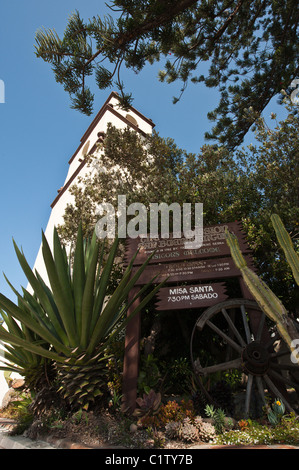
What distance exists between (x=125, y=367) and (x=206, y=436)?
135 centimetres

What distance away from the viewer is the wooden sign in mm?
4246

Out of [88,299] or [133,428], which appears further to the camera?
[88,299]

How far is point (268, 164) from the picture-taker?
20.6ft

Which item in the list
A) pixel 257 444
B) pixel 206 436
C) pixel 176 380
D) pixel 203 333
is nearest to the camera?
pixel 257 444

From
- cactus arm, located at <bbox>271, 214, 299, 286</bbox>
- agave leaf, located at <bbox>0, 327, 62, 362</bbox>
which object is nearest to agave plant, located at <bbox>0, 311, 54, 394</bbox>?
agave leaf, located at <bbox>0, 327, 62, 362</bbox>

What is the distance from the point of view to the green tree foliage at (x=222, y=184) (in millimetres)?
5816

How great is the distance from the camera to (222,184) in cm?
666

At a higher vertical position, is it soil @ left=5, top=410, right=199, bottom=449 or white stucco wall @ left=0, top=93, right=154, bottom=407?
white stucco wall @ left=0, top=93, right=154, bottom=407

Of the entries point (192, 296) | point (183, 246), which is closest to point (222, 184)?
point (183, 246)

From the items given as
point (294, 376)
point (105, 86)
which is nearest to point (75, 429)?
point (294, 376)

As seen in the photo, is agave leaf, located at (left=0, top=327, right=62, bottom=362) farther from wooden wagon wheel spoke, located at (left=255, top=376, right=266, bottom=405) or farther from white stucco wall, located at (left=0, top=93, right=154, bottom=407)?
white stucco wall, located at (left=0, top=93, right=154, bottom=407)

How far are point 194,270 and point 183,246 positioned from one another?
47 centimetres

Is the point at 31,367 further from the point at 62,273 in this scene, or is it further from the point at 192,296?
the point at 192,296

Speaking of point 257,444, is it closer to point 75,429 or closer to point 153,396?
point 153,396
